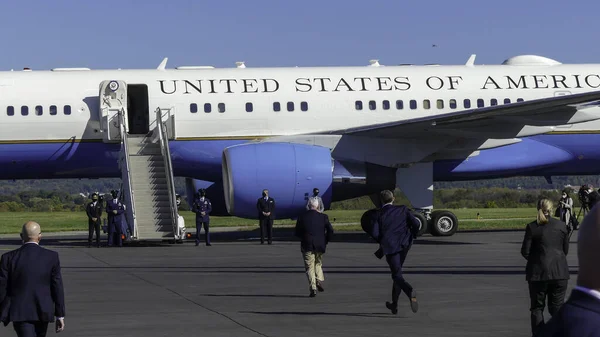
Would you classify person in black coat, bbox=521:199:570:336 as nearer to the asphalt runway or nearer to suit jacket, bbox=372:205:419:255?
the asphalt runway

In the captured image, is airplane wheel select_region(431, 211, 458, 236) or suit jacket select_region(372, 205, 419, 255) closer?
suit jacket select_region(372, 205, 419, 255)

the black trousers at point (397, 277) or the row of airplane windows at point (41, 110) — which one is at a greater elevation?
the row of airplane windows at point (41, 110)

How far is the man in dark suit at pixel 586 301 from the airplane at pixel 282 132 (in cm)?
2126

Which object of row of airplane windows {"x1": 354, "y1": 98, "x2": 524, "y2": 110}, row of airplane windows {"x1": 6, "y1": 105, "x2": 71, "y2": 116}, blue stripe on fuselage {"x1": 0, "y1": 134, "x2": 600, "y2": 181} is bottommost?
blue stripe on fuselage {"x1": 0, "y1": 134, "x2": 600, "y2": 181}

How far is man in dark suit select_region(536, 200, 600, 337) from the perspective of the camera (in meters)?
2.88

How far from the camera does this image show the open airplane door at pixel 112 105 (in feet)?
84.0

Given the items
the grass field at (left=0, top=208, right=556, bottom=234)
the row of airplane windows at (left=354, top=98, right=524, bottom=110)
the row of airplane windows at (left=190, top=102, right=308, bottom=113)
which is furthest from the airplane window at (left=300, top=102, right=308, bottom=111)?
the grass field at (left=0, top=208, right=556, bottom=234)

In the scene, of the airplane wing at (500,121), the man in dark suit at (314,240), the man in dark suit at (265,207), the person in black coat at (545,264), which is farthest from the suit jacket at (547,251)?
the man in dark suit at (265,207)

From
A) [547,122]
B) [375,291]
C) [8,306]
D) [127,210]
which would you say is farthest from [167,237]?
[8,306]

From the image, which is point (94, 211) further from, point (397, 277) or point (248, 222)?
point (248, 222)

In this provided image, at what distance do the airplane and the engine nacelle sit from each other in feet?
0.09

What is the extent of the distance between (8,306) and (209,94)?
18.7 m

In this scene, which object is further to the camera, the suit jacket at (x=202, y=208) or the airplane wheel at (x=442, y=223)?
the airplane wheel at (x=442, y=223)

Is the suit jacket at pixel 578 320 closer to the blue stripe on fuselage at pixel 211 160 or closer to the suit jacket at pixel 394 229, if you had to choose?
the suit jacket at pixel 394 229
